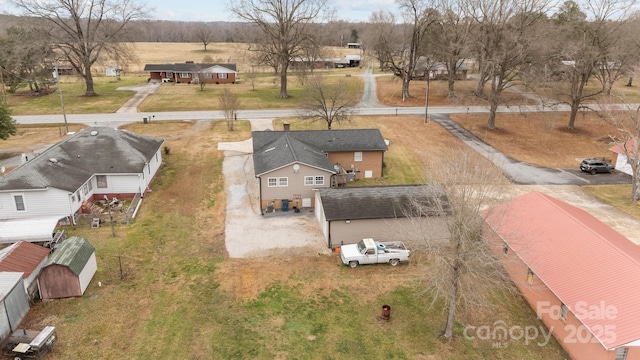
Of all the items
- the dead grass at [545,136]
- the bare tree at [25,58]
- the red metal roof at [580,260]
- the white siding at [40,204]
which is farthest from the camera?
the bare tree at [25,58]

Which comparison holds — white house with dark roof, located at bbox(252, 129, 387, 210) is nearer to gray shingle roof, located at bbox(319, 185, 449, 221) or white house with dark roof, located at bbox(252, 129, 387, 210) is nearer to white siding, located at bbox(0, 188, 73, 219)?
gray shingle roof, located at bbox(319, 185, 449, 221)

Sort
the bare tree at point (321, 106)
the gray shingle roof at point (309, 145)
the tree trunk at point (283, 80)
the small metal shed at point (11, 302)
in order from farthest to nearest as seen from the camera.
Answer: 1. the tree trunk at point (283, 80)
2. the bare tree at point (321, 106)
3. the gray shingle roof at point (309, 145)
4. the small metal shed at point (11, 302)

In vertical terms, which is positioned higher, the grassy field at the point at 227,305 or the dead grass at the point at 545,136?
the dead grass at the point at 545,136

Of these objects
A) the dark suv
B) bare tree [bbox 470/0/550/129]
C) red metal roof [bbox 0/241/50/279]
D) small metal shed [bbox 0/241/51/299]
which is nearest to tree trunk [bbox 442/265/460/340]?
small metal shed [bbox 0/241/51/299]

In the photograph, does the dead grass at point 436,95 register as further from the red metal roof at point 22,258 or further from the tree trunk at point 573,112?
the red metal roof at point 22,258

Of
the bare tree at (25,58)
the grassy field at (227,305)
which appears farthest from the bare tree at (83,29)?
the grassy field at (227,305)

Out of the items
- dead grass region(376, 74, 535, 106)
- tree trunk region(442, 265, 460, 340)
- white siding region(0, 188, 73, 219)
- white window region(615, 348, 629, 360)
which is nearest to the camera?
white window region(615, 348, 629, 360)

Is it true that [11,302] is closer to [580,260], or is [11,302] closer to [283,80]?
[580,260]
